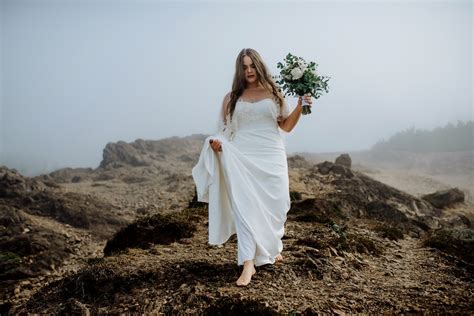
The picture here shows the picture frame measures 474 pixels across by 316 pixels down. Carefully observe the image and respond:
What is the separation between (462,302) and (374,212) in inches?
232

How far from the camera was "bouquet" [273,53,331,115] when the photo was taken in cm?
565

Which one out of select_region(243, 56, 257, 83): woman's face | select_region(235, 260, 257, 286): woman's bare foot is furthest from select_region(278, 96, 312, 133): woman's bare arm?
select_region(235, 260, 257, 286): woman's bare foot

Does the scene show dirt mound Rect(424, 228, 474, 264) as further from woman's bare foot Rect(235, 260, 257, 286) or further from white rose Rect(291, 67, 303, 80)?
white rose Rect(291, 67, 303, 80)

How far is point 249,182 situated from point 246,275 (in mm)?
1102

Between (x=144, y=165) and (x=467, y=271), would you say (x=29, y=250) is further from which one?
(x=144, y=165)

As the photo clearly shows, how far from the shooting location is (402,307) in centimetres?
481

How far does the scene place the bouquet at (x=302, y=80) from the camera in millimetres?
5652

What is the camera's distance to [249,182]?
5.40m

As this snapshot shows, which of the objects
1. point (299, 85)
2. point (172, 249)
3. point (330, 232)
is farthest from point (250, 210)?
point (330, 232)

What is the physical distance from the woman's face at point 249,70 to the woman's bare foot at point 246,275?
2290mm

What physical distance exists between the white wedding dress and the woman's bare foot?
8 cm

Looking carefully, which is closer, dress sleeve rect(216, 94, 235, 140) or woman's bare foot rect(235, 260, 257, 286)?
woman's bare foot rect(235, 260, 257, 286)

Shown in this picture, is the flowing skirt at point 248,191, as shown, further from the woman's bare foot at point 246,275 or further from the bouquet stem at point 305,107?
the bouquet stem at point 305,107

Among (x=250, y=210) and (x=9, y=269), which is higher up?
(x=250, y=210)
